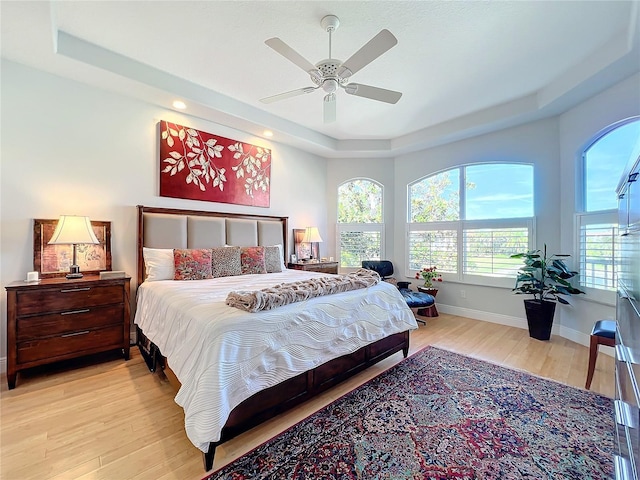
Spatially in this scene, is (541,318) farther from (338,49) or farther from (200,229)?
(200,229)

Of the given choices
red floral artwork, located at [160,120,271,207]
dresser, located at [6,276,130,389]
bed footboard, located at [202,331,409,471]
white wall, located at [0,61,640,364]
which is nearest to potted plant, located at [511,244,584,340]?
white wall, located at [0,61,640,364]

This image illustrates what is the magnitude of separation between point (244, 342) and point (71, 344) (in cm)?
213

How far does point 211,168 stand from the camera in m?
3.91

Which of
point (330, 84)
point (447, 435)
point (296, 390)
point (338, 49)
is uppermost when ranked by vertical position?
point (338, 49)

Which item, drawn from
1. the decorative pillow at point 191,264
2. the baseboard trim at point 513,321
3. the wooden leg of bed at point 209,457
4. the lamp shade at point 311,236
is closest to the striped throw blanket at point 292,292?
the wooden leg of bed at point 209,457

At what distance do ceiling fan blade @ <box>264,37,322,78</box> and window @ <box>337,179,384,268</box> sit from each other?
3.41 m

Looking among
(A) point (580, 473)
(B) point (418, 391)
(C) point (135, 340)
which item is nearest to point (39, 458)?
(C) point (135, 340)

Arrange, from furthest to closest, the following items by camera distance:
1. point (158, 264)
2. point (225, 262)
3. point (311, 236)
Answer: point (311, 236)
point (225, 262)
point (158, 264)

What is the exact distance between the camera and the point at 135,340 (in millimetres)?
3285

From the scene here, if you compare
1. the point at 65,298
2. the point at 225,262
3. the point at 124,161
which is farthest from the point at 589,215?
the point at 65,298

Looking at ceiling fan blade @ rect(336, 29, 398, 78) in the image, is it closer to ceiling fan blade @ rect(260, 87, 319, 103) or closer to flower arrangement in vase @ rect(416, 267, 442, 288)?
ceiling fan blade @ rect(260, 87, 319, 103)

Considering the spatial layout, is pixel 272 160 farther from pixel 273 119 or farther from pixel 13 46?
pixel 13 46

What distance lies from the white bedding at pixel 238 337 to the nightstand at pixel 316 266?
1925mm

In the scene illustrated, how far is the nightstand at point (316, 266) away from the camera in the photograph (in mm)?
4570
